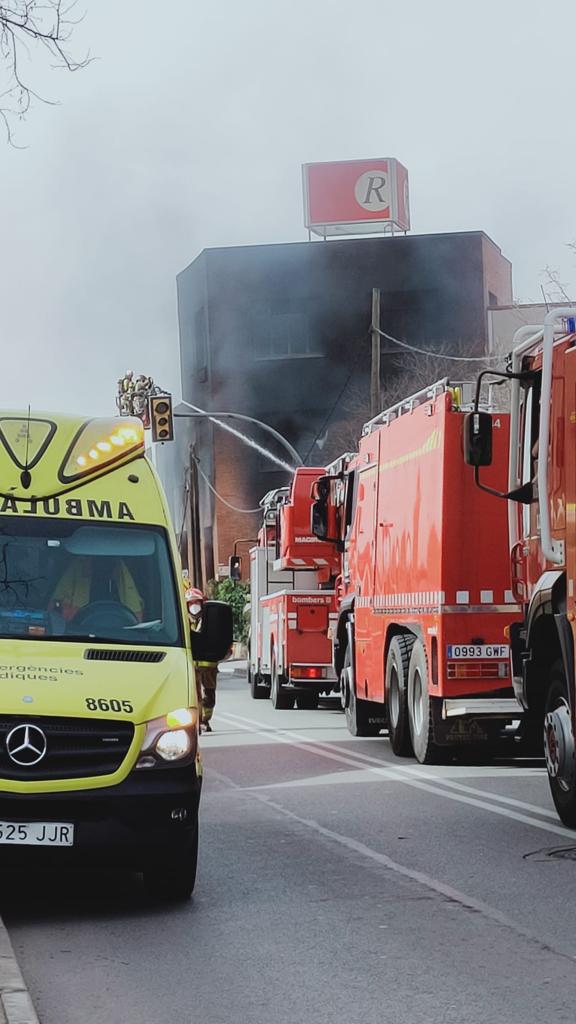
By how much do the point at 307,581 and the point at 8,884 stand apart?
17.6 metres

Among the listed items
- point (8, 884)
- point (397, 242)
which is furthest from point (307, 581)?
point (397, 242)

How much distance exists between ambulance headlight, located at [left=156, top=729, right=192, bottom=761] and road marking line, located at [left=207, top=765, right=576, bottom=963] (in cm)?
158

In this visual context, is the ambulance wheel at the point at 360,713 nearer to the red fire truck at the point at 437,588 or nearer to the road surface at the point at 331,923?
the red fire truck at the point at 437,588

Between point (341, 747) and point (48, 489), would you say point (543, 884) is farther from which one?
point (341, 747)

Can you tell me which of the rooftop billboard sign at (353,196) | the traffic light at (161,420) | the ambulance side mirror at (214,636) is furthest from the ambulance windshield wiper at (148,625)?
the rooftop billboard sign at (353,196)

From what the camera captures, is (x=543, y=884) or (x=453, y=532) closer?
(x=543, y=884)

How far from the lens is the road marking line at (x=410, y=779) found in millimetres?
11453

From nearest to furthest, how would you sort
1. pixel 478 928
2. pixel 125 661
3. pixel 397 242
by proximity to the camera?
pixel 478 928
pixel 125 661
pixel 397 242

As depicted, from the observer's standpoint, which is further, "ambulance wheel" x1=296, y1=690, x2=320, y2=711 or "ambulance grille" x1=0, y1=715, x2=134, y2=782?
"ambulance wheel" x1=296, y1=690, x2=320, y2=711

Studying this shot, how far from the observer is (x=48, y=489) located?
9008 mm

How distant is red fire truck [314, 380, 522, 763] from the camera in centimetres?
1484

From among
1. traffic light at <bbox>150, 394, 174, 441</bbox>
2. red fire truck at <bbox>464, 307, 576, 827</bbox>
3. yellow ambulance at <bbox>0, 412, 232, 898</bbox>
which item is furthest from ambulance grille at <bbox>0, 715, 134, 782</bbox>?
traffic light at <bbox>150, 394, 174, 441</bbox>

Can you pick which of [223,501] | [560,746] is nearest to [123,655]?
[560,746]

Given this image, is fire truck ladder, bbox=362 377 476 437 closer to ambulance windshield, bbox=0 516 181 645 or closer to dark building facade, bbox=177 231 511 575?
ambulance windshield, bbox=0 516 181 645
